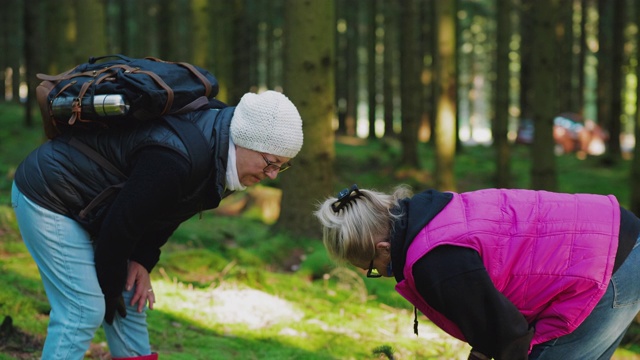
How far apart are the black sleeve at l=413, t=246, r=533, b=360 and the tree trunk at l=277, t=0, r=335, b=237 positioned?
494cm

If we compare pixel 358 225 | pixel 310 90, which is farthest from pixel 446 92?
pixel 358 225

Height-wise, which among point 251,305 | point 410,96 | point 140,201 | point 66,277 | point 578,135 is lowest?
point 578,135

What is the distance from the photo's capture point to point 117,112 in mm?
3021

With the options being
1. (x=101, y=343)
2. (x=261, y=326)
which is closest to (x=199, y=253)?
(x=261, y=326)

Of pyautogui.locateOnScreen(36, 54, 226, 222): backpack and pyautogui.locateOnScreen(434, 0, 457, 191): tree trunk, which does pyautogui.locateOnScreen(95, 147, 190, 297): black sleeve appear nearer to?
pyautogui.locateOnScreen(36, 54, 226, 222): backpack

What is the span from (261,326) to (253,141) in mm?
2791

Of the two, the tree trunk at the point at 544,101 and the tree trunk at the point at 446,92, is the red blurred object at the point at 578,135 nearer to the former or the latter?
the tree trunk at the point at 544,101

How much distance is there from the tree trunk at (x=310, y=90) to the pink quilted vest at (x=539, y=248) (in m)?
4.84

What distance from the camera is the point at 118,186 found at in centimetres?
314

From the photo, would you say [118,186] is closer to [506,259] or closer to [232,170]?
[232,170]

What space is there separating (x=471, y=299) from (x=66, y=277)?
1715 millimetres

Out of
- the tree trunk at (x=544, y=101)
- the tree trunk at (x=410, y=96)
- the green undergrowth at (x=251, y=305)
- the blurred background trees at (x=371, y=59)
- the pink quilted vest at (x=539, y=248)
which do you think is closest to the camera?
the pink quilted vest at (x=539, y=248)

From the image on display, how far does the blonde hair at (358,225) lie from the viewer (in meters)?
2.95

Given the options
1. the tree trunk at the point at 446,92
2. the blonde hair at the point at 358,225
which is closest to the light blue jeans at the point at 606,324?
the blonde hair at the point at 358,225
